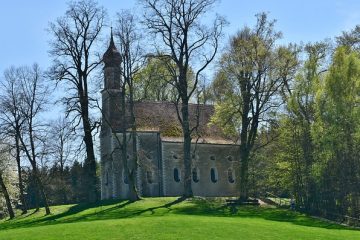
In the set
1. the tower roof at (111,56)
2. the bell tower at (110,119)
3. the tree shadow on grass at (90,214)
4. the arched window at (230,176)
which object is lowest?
the tree shadow on grass at (90,214)

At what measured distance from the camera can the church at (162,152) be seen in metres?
52.8

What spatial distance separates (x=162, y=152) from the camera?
5603 cm

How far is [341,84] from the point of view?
39.3 m

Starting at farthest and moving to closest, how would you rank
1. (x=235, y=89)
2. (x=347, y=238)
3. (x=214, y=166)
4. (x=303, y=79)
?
1. (x=214, y=166)
2. (x=235, y=89)
3. (x=303, y=79)
4. (x=347, y=238)

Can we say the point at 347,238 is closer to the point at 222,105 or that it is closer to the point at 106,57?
the point at 222,105

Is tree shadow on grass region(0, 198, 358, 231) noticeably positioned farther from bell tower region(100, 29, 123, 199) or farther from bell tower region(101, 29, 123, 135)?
bell tower region(101, 29, 123, 135)

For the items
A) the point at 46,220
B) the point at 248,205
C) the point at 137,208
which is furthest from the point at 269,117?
the point at 46,220

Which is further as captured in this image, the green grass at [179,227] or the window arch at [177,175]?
the window arch at [177,175]

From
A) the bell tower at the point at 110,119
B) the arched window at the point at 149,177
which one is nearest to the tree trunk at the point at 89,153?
the bell tower at the point at 110,119

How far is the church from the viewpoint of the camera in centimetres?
5284

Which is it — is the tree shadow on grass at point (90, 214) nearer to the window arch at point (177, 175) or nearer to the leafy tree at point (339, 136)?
the leafy tree at point (339, 136)

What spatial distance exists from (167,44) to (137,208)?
13053 millimetres

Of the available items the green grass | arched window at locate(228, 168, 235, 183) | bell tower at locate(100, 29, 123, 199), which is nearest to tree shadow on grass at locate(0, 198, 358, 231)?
the green grass

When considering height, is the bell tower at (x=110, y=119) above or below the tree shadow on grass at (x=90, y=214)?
above
